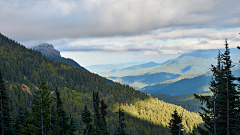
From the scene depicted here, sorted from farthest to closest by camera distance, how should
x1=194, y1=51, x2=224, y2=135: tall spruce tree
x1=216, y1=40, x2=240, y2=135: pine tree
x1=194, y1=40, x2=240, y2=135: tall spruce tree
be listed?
1. x1=216, y1=40, x2=240, y2=135: pine tree
2. x1=194, y1=40, x2=240, y2=135: tall spruce tree
3. x1=194, y1=51, x2=224, y2=135: tall spruce tree

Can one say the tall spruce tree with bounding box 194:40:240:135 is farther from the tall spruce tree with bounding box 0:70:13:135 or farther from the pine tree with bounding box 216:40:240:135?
the tall spruce tree with bounding box 0:70:13:135

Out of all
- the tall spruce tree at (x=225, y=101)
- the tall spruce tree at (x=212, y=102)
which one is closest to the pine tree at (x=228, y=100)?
the tall spruce tree at (x=225, y=101)

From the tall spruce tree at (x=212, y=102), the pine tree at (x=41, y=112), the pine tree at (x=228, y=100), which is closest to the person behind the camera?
the tall spruce tree at (x=212, y=102)

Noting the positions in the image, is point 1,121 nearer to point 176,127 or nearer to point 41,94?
point 41,94

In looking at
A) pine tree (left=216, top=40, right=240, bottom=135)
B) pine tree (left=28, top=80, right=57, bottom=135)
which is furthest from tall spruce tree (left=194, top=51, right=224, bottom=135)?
pine tree (left=28, top=80, right=57, bottom=135)

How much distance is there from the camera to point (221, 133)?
95.5 feet

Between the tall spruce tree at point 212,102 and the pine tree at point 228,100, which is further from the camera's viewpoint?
the pine tree at point 228,100

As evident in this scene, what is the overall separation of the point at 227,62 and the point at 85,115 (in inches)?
1571

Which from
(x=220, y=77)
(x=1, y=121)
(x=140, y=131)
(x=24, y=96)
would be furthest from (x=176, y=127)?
(x=24, y=96)

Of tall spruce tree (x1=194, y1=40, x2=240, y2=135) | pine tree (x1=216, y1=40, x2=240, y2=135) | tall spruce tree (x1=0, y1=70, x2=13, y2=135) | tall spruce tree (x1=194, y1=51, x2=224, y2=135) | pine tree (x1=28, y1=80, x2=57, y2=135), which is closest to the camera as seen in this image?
tall spruce tree (x1=194, y1=51, x2=224, y2=135)

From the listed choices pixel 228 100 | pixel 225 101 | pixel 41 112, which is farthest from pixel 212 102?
pixel 41 112

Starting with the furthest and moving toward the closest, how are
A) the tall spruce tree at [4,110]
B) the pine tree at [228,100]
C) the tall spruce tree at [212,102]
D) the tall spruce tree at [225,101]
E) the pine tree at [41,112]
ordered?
the tall spruce tree at [4,110]
the pine tree at [41,112]
the pine tree at [228,100]
the tall spruce tree at [225,101]
the tall spruce tree at [212,102]

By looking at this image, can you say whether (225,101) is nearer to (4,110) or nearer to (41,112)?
(41,112)

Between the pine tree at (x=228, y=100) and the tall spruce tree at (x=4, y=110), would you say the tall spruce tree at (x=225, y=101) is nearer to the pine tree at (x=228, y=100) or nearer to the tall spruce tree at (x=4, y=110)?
the pine tree at (x=228, y=100)
